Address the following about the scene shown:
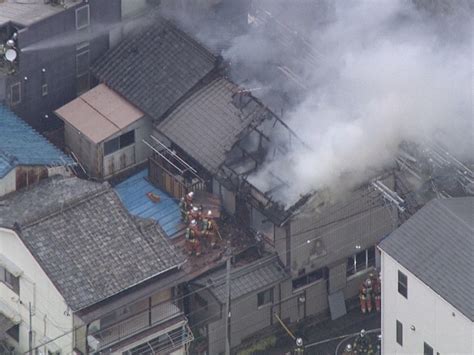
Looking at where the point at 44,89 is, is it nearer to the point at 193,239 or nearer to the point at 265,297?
the point at 193,239

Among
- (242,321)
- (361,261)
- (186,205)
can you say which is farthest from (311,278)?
(186,205)

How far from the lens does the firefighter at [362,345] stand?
63741 mm

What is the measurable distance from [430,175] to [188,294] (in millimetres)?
9219

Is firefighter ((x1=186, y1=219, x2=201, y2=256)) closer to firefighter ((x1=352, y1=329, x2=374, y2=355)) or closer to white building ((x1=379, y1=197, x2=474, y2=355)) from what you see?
firefighter ((x1=352, y1=329, x2=374, y2=355))

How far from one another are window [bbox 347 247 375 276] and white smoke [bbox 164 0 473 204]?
3052 mm

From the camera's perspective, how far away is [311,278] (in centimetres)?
6494

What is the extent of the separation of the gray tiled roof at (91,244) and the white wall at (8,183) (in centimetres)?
109

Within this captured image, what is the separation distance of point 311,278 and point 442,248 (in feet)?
26.0

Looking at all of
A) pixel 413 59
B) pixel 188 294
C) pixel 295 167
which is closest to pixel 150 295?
pixel 188 294

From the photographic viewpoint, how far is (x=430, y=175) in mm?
63844

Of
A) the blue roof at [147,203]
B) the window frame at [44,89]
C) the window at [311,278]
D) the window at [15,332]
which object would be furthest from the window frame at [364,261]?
the window frame at [44,89]

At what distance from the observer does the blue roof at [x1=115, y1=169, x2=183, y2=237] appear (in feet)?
213

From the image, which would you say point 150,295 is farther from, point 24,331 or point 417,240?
point 417,240

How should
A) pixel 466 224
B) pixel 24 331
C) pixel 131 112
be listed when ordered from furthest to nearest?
pixel 131 112 → pixel 24 331 → pixel 466 224
